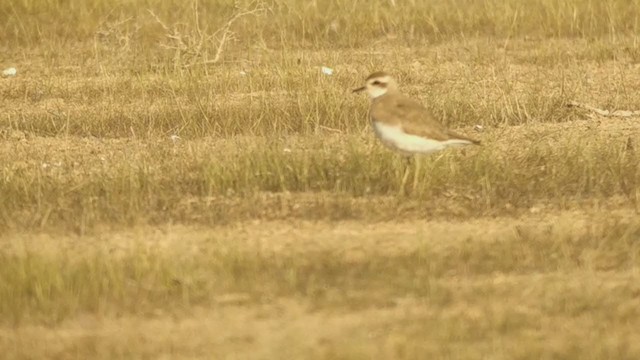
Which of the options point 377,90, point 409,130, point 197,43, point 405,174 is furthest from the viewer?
point 197,43

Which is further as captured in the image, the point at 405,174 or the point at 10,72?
the point at 10,72

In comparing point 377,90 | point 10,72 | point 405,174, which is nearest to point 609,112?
point 377,90

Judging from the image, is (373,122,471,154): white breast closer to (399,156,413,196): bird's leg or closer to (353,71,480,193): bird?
(353,71,480,193): bird

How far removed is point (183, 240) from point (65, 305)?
3.53ft

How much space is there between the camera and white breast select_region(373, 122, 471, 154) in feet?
25.7

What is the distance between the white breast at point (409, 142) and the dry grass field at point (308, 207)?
Result: 20 centimetres

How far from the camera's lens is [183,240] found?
23.6 feet

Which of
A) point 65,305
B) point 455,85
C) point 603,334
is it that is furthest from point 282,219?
point 455,85

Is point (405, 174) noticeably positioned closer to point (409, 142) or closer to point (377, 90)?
point (409, 142)

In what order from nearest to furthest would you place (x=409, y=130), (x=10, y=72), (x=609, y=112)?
(x=409, y=130) → (x=609, y=112) → (x=10, y=72)

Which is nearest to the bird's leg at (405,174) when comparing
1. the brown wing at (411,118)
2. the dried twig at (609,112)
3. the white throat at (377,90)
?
the brown wing at (411,118)

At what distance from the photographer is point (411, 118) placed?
7.91m

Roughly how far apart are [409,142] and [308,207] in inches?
25.7

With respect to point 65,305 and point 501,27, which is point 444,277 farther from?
point 501,27
